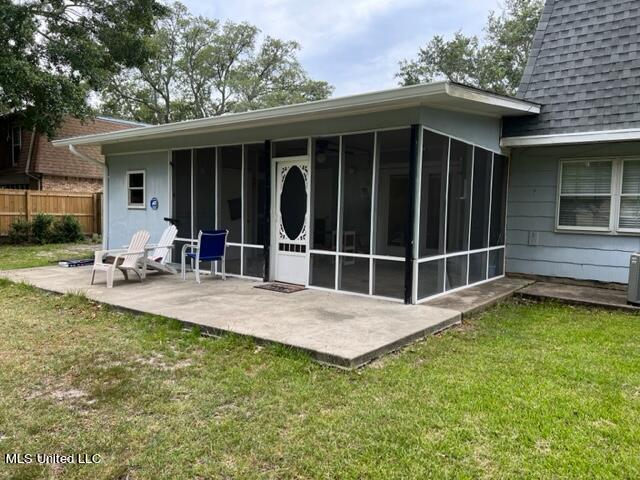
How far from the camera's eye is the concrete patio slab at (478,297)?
18.5 feet

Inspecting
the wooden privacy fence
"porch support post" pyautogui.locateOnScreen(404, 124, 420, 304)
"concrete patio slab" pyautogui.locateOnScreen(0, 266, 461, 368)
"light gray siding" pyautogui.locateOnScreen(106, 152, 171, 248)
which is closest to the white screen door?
"concrete patio slab" pyautogui.locateOnScreen(0, 266, 461, 368)

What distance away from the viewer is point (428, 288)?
598 cm

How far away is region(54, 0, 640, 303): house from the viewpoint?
228 inches

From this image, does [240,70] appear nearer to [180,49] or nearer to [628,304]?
[180,49]

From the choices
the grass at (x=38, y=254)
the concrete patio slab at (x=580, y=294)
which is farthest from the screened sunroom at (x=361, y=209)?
the grass at (x=38, y=254)

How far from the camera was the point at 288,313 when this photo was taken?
5.14 meters

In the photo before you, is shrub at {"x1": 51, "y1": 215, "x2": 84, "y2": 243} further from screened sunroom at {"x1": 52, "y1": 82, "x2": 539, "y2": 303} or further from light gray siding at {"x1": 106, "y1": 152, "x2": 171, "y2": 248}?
screened sunroom at {"x1": 52, "y1": 82, "x2": 539, "y2": 303}

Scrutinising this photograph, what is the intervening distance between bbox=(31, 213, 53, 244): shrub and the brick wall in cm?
306

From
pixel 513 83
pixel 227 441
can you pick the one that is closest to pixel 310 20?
pixel 513 83

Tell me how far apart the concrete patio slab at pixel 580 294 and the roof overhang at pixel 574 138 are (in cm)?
223

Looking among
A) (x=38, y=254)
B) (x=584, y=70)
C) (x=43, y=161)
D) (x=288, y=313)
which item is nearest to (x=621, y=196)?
(x=584, y=70)

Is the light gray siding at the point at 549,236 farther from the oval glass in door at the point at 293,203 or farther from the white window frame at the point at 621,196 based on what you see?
the oval glass in door at the point at 293,203

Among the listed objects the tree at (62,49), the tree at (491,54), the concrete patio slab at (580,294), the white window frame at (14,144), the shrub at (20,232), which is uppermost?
the tree at (491,54)

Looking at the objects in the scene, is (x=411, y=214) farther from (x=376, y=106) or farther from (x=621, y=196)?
(x=621, y=196)
